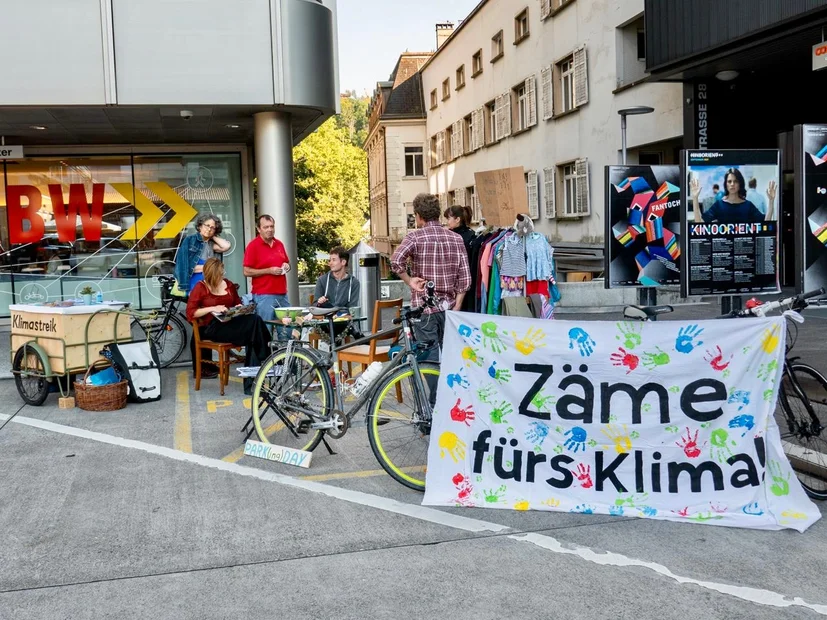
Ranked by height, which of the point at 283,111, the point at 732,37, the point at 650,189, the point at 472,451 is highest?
the point at 732,37

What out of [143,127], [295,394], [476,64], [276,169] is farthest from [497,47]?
[295,394]

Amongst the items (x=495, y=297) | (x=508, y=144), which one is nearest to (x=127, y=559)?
(x=495, y=297)

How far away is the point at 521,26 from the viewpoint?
91.7 feet

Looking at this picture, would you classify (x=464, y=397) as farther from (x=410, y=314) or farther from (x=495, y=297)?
(x=495, y=297)

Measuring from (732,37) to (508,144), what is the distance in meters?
16.8

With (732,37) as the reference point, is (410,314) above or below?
below

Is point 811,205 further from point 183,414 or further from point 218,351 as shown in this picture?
point 218,351

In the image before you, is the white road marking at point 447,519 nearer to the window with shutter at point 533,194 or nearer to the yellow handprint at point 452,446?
the yellow handprint at point 452,446

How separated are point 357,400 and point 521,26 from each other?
24405 millimetres

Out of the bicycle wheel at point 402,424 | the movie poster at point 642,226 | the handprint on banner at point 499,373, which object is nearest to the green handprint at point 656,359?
the handprint on banner at point 499,373

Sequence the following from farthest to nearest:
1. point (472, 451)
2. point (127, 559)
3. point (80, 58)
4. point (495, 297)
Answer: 1. point (80, 58)
2. point (495, 297)
3. point (472, 451)
4. point (127, 559)

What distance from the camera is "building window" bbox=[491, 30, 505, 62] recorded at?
98.1ft

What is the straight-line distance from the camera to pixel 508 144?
2959cm

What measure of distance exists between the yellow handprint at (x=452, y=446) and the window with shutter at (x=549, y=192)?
2056cm
